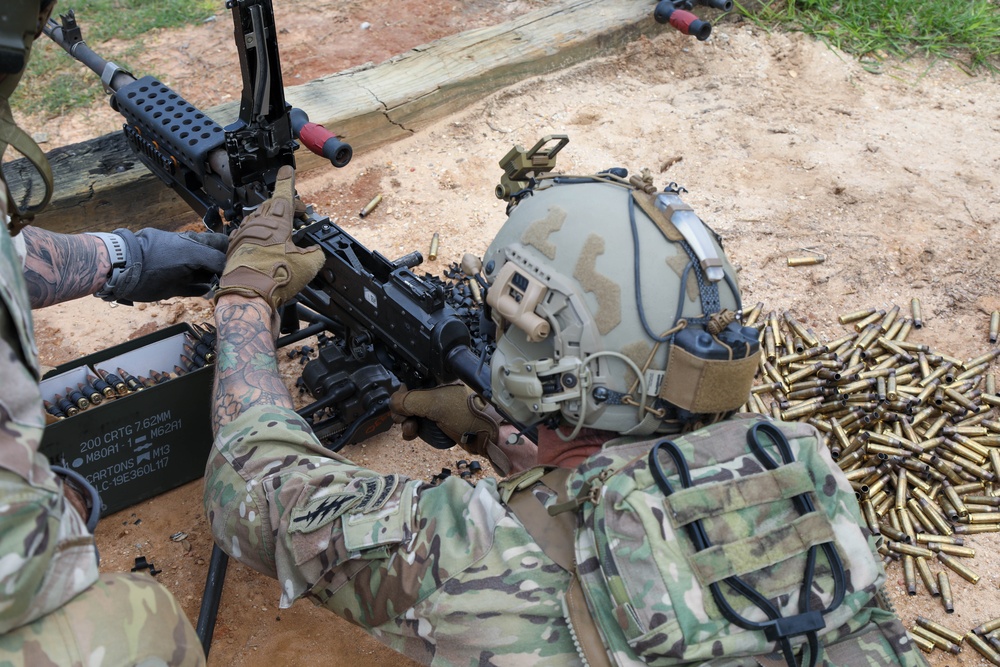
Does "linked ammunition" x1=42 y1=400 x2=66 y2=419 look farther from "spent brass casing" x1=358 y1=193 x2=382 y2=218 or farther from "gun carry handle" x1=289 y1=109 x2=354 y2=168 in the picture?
"spent brass casing" x1=358 y1=193 x2=382 y2=218

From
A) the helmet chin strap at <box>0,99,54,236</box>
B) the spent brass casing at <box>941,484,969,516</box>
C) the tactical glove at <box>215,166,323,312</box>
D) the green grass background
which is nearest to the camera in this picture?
the helmet chin strap at <box>0,99,54,236</box>

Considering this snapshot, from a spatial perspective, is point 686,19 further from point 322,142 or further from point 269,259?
point 269,259

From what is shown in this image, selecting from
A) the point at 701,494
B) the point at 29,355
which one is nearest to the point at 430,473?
the point at 701,494

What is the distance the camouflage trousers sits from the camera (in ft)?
5.57

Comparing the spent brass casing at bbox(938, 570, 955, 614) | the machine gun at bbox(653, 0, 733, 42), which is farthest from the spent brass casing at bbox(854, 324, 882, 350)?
the machine gun at bbox(653, 0, 733, 42)

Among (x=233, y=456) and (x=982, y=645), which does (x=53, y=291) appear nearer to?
(x=233, y=456)

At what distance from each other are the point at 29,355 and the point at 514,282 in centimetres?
125

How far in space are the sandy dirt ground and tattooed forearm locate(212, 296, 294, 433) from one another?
1.27m

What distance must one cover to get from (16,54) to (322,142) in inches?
67.1

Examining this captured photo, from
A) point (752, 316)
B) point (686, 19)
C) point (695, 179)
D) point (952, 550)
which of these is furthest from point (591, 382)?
point (695, 179)

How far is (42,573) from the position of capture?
166cm

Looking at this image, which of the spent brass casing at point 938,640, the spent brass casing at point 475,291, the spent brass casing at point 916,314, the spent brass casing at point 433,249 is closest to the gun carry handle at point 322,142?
the spent brass casing at point 475,291

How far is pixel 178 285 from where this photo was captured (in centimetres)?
400

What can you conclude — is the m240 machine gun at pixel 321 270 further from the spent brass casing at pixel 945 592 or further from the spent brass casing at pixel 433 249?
the spent brass casing at pixel 945 592
